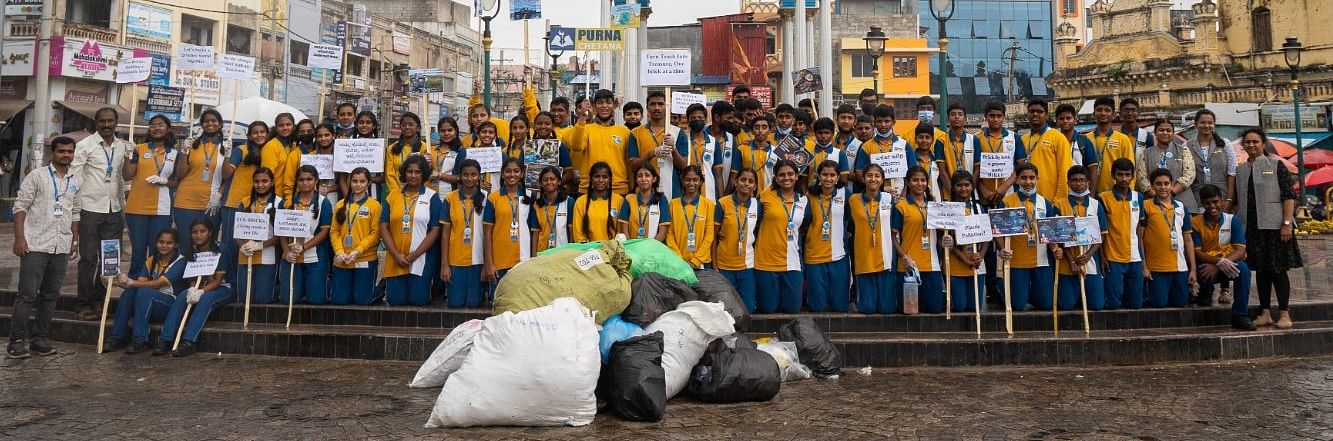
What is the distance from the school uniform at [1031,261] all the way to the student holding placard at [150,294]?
23.6 feet

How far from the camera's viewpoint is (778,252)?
301 inches

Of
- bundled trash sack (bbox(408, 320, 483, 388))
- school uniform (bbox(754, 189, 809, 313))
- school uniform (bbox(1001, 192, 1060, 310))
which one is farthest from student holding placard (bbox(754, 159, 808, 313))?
bundled trash sack (bbox(408, 320, 483, 388))

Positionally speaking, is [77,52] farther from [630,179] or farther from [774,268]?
[774,268]

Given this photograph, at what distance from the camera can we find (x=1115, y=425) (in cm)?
504

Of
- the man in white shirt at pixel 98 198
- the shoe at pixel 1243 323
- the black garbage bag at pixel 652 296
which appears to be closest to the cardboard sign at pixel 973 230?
the shoe at pixel 1243 323

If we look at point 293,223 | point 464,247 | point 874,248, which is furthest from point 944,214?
point 293,223

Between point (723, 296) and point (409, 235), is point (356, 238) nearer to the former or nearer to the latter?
point (409, 235)

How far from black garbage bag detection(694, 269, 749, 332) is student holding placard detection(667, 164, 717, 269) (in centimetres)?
77

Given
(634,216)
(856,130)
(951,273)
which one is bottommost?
(951,273)

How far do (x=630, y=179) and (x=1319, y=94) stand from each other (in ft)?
93.4

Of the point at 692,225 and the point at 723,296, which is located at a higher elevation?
the point at 692,225

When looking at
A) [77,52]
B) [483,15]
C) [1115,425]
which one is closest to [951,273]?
[1115,425]

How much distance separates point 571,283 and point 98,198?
16.6ft

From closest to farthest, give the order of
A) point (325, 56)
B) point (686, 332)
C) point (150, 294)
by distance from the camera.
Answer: point (686, 332) → point (150, 294) → point (325, 56)
